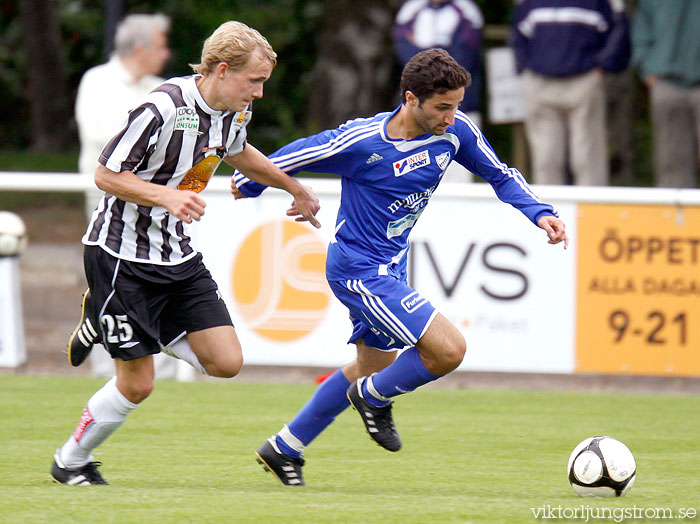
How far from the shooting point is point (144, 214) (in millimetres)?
4820

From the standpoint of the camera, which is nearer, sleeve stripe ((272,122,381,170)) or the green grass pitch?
the green grass pitch

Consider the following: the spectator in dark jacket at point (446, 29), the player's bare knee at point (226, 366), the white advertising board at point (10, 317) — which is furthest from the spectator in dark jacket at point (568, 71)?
the player's bare knee at point (226, 366)

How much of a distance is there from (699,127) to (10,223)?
5749 mm

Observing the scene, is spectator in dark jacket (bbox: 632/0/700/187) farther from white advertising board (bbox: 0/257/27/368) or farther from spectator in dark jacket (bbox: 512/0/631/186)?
white advertising board (bbox: 0/257/27/368)

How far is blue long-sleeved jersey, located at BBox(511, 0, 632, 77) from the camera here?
33.1ft

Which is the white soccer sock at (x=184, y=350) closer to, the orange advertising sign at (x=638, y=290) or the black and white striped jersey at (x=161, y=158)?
the black and white striped jersey at (x=161, y=158)

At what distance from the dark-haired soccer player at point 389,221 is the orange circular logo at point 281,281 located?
9.26 feet

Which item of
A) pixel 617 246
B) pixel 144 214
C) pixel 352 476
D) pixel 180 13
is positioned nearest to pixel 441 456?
pixel 352 476

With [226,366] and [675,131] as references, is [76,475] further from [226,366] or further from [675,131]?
[675,131]

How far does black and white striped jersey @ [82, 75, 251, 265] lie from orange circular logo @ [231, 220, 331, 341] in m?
3.24

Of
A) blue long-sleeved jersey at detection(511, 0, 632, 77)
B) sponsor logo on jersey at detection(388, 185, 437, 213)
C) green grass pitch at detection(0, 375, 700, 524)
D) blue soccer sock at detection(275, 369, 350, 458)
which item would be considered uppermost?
blue long-sleeved jersey at detection(511, 0, 632, 77)

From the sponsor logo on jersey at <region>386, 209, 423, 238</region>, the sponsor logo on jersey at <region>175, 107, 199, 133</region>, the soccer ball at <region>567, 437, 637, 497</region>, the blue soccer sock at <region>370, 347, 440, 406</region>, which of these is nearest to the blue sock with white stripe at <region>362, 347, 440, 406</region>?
the blue soccer sock at <region>370, 347, 440, 406</region>

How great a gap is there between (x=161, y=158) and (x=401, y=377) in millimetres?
1368

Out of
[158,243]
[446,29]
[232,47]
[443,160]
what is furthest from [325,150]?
[446,29]
